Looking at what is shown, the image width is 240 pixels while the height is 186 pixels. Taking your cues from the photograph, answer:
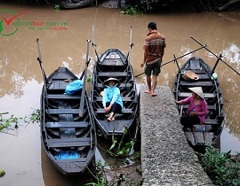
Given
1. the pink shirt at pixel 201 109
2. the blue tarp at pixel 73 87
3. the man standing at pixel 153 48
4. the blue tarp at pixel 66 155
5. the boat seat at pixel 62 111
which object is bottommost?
the blue tarp at pixel 66 155

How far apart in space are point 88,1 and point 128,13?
2078mm

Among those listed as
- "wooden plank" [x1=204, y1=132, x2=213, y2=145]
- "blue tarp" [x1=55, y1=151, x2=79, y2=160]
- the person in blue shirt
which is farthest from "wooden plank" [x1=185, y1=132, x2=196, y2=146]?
"blue tarp" [x1=55, y1=151, x2=79, y2=160]

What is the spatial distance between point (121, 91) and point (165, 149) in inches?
107

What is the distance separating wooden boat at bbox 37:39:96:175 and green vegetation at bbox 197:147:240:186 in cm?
179

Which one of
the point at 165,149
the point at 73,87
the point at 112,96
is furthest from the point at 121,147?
the point at 73,87

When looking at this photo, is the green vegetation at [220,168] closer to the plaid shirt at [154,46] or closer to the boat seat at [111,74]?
the plaid shirt at [154,46]

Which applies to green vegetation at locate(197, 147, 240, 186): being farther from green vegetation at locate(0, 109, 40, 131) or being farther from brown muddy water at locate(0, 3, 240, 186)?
green vegetation at locate(0, 109, 40, 131)

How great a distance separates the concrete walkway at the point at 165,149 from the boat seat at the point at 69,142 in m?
0.99

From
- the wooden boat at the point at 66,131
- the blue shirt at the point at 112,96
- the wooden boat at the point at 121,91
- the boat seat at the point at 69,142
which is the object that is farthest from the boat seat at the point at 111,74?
the boat seat at the point at 69,142

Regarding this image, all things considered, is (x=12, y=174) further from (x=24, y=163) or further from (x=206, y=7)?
(x=206, y=7)

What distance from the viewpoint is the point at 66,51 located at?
11.1 m

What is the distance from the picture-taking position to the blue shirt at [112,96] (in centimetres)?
669

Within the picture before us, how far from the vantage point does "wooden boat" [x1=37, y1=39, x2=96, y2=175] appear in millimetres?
5415

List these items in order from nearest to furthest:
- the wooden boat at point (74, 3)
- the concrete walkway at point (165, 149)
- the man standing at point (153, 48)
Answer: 1. the concrete walkway at point (165, 149)
2. the man standing at point (153, 48)
3. the wooden boat at point (74, 3)
